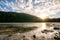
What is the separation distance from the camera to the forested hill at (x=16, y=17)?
2.65m

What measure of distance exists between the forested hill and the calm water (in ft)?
0.28

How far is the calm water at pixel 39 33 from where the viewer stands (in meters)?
2.56

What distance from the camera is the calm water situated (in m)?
2.56

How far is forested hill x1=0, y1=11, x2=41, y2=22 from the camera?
8.68ft

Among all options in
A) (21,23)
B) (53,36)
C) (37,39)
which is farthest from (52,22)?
(21,23)

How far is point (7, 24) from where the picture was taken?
2.63 meters

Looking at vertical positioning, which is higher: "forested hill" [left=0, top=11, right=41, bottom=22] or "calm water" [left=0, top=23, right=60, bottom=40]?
"forested hill" [left=0, top=11, right=41, bottom=22]

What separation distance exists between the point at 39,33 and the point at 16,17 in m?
0.58

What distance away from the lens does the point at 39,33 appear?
259 cm

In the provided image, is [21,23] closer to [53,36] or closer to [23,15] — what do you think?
[23,15]

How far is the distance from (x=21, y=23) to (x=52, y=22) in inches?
25.6

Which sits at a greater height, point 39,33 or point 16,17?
point 16,17

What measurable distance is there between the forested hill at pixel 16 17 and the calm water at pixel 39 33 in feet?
0.28

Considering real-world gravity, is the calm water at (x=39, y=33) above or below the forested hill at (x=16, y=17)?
below
